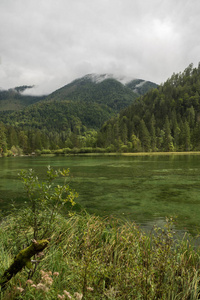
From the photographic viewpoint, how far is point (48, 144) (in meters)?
182

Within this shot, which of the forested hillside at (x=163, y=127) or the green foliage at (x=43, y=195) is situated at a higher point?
the forested hillside at (x=163, y=127)

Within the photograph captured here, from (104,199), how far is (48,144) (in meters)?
169

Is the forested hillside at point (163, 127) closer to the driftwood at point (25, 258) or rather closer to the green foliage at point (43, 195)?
the green foliage at point (43, 195)

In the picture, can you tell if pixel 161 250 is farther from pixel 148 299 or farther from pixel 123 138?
pixel 123 138

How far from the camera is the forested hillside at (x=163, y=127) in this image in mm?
142000

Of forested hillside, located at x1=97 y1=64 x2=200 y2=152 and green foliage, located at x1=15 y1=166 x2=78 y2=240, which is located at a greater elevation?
forested hillside, located at x1=97 y1=64 x2=200 y2=152

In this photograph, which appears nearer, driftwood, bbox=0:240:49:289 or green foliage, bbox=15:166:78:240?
driftwood, bbox=0:240:49:289

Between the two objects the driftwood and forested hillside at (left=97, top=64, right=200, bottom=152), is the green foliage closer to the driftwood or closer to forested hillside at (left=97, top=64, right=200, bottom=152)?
the driftwood

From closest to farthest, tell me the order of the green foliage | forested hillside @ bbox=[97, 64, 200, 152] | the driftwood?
the driftwood < the green foliage < forested hillside @ bbox=[97, 64, 200, 152]

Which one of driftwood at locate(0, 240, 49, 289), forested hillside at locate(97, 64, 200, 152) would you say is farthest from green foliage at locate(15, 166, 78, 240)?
forested hillside at locate(97, 64, 200, 152)

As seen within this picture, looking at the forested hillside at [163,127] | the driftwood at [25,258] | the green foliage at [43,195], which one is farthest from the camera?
the forested hillside at [163,127]

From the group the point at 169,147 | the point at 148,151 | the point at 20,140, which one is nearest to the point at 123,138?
the point at 148,151

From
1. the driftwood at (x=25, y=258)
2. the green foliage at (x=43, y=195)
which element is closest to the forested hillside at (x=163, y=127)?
the green foliage at (x=43, y=195)

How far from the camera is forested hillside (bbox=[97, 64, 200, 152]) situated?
142000 mm
